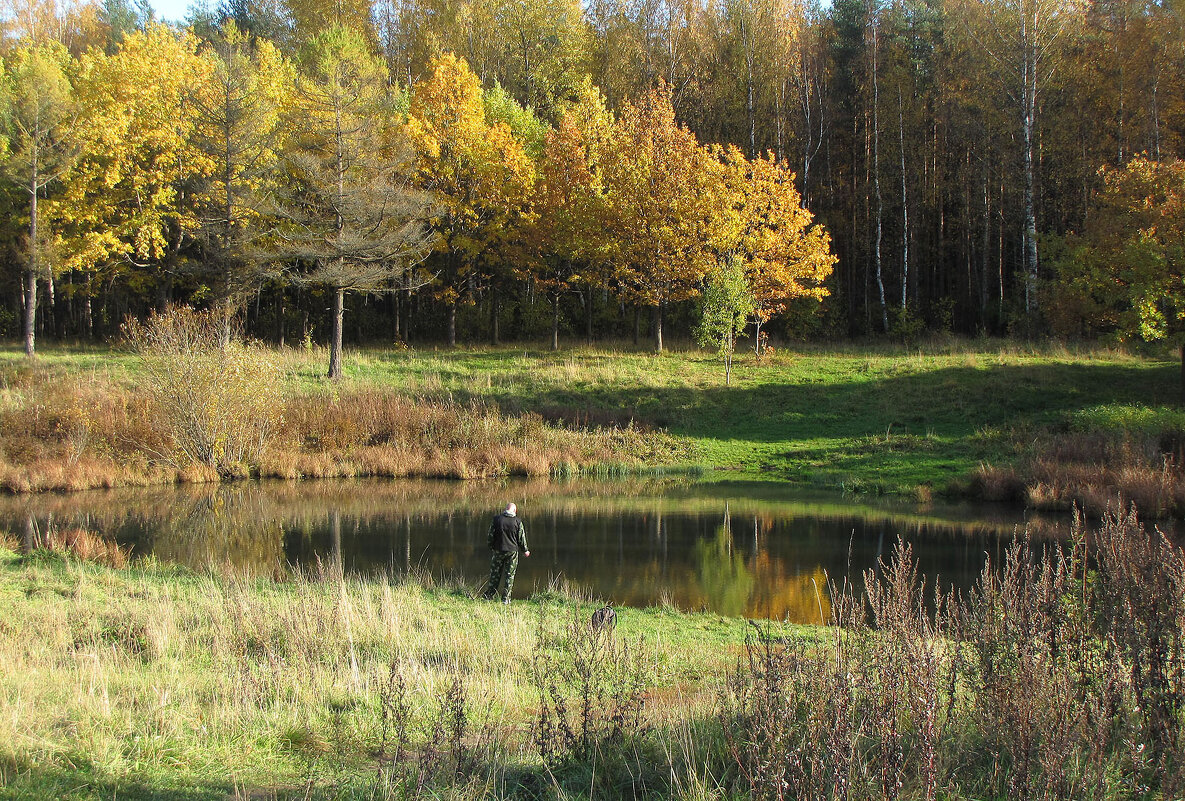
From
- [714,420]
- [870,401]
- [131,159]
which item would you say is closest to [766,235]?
[870,401]

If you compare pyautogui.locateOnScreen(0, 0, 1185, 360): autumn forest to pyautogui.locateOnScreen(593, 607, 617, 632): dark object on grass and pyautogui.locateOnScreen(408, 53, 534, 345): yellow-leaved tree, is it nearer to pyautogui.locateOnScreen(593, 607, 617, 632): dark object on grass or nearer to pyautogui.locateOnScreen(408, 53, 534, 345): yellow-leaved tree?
pyautogui.locateOnScreen(408, 53, 534, 345): yellow-leaved tree

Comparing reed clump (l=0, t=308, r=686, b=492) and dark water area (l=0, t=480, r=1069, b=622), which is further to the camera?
reed clump (l=0, t=308, r=686, b=492)

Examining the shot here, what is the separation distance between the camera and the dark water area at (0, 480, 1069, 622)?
14.1 metres

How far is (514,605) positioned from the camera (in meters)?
11.8

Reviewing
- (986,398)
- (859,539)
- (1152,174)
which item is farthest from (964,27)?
(859,539)

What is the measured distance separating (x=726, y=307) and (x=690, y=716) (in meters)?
28.4

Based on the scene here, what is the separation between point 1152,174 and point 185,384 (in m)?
29.1

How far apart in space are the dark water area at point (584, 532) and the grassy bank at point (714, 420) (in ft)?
6.06

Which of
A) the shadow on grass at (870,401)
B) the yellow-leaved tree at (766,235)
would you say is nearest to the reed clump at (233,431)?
the shadow on grass at (870,401)

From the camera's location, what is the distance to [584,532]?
18.2m

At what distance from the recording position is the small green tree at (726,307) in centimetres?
3347

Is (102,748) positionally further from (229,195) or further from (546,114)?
(546,114)

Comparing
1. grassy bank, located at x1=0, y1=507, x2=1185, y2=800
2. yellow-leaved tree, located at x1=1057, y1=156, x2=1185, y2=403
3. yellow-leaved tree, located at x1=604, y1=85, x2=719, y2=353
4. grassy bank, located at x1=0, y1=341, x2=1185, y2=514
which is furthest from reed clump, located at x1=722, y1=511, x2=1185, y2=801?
yellow-leaved tree, located at x1=604, y1=85, x2=719, y2=353

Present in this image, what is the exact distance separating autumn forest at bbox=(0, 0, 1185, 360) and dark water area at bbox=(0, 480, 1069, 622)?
8448 mm
